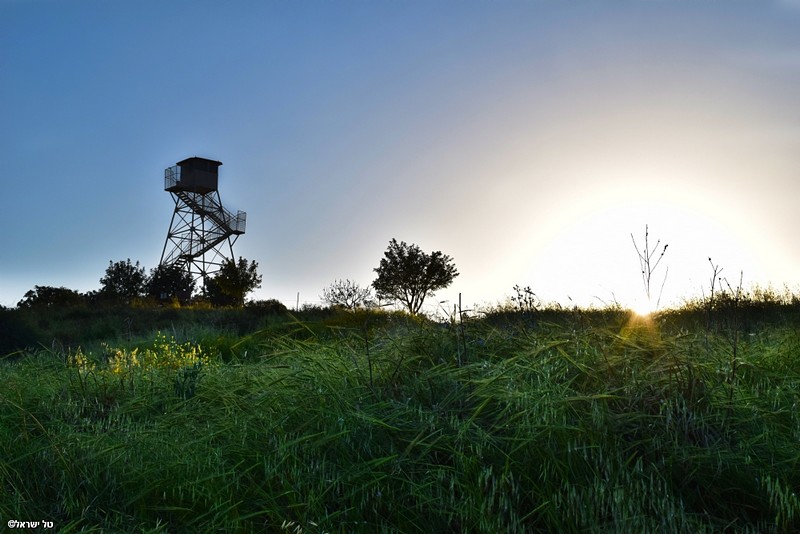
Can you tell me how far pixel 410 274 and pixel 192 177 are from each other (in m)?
13.6

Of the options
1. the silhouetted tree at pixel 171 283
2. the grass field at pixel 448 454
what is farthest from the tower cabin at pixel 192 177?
the grass field at pixel 448 454

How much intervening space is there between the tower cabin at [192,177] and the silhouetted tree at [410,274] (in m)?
11.0

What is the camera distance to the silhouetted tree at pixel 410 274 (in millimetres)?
36344

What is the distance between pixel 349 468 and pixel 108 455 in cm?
140

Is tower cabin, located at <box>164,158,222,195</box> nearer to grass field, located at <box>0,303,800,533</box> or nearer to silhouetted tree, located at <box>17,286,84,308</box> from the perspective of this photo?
silhouetted tree, located at <box>17,286,84,308</box>

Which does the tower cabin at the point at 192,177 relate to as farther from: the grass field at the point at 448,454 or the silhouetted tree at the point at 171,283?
the grass field at the point at 448,454

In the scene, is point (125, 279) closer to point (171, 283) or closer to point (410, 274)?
point (171, 283)

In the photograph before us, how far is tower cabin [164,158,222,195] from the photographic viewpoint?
34406mm

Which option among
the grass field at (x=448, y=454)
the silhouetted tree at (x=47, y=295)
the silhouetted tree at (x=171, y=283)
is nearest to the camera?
the grass field at (x=448, y=454)

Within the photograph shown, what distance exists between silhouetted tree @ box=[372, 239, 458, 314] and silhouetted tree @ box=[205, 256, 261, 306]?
7460mm

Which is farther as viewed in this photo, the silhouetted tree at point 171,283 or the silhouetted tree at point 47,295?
the silhouetted tree at point 171,283

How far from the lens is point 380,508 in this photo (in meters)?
2.77

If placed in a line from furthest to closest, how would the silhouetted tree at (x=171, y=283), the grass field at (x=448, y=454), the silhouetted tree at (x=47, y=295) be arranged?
the silhouetted tree at (x=171, y=283), the silhouetted tree at (x=47, y=295), the grass field at (x=448, y=454)

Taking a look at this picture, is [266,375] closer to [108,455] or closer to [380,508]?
[108,455]
